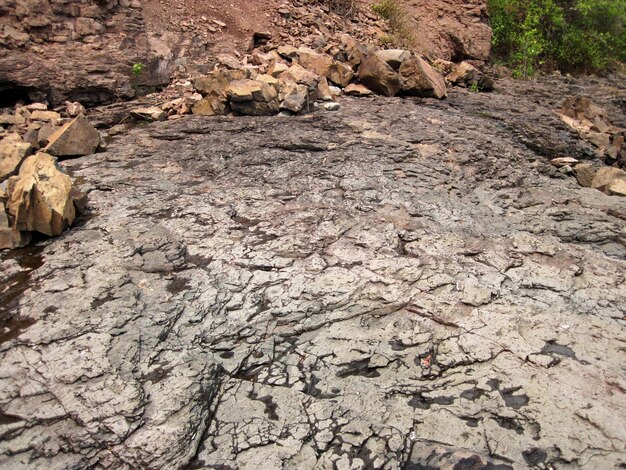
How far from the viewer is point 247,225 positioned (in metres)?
3.29

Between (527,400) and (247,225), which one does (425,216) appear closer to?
(247,225)

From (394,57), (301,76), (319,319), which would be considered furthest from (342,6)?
(319,319)

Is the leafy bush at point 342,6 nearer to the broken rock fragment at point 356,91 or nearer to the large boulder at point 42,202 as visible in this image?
the broken rock fragment at point 356,91

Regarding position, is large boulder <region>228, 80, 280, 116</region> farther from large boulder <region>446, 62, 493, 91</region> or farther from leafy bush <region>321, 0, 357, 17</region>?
leafy bush <region>321, 0, 357, 17</region>

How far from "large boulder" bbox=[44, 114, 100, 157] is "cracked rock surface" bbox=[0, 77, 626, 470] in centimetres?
15

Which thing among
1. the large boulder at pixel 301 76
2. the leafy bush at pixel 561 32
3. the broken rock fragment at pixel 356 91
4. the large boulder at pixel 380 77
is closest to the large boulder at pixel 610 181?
the large boulder at pixel 380 77

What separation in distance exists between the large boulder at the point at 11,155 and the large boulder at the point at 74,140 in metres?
0.21

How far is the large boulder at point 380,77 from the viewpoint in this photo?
5.97 meters

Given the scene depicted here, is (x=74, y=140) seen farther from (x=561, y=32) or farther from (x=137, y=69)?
(x=561, y=32)

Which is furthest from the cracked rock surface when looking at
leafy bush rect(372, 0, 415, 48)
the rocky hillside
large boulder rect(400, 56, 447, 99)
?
leafy bush rect(372, 0, 415, 48)

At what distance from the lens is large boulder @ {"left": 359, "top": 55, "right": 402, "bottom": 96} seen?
19.6ft

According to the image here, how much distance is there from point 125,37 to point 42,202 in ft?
12.4

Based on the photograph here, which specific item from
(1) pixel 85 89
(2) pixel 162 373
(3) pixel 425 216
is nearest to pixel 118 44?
(1) pixel 85 89

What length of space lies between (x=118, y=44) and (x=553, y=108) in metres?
5.79
